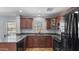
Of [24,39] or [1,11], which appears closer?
[1,11]

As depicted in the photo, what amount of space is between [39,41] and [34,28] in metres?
0.18

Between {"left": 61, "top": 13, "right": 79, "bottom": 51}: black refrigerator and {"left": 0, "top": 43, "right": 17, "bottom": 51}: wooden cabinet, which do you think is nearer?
{"left": 0, "top": 43, "right": 17, "bottom": 51}: wooden cabinet

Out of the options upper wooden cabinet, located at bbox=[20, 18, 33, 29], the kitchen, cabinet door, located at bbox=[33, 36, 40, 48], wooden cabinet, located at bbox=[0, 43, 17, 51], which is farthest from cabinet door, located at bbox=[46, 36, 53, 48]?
wooden cabinet, located at bbox=[0, 43, 17, 51]

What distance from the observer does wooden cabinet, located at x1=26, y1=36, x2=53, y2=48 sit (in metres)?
1.46

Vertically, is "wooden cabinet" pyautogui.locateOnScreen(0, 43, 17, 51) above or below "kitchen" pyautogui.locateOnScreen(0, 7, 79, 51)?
below

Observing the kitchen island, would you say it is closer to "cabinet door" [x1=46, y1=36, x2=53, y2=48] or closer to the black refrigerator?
"cabinet door" [x1=46, y1=36, x2=53, y2=48]

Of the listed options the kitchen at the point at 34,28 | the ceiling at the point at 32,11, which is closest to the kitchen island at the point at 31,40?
the kitchen at the point at 34,28

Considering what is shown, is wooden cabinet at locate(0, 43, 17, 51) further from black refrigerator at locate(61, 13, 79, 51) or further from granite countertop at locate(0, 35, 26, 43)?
black refrigerator at locate(61, 13, 79, 51)

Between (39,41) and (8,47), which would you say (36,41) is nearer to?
(39,41)

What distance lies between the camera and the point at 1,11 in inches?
55.1

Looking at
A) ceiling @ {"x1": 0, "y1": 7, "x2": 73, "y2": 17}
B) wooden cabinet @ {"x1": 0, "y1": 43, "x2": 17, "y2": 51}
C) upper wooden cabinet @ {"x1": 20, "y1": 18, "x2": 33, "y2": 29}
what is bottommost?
wooden cabinet @ {"x1": 0, "y1": 43, "x2": 17, "y2": 51}
